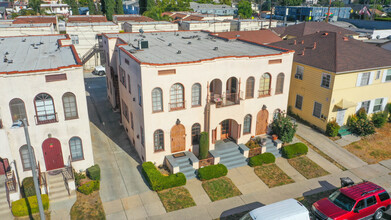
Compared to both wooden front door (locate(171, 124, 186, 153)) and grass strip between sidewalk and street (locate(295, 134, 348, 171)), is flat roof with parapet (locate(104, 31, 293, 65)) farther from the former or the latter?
grass strip between sidewalk and street (locate(295, 134, 348, 171))

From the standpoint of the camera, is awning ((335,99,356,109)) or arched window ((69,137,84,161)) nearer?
arched window ((69,137,84,161))

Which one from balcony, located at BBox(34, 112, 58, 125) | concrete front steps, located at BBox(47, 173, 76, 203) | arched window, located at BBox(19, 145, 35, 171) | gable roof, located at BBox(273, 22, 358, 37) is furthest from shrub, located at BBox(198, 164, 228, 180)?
gable roof, located at BBox(273, 22, 358, 37)

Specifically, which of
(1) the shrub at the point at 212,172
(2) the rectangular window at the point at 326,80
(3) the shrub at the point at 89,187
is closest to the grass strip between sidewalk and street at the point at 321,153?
(2) the rectangular window at the point at 326,80

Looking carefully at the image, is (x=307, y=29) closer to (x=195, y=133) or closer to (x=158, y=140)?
(x=195, y=133)

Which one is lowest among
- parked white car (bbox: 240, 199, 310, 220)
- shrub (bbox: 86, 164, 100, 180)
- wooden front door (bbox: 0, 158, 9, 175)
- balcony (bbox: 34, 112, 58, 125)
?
shrub (bbox: 86, 164, 100, 180)

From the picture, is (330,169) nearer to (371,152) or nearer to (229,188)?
(371,152)

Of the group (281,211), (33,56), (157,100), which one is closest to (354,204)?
(281,211)

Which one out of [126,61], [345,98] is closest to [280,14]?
[345,98]
